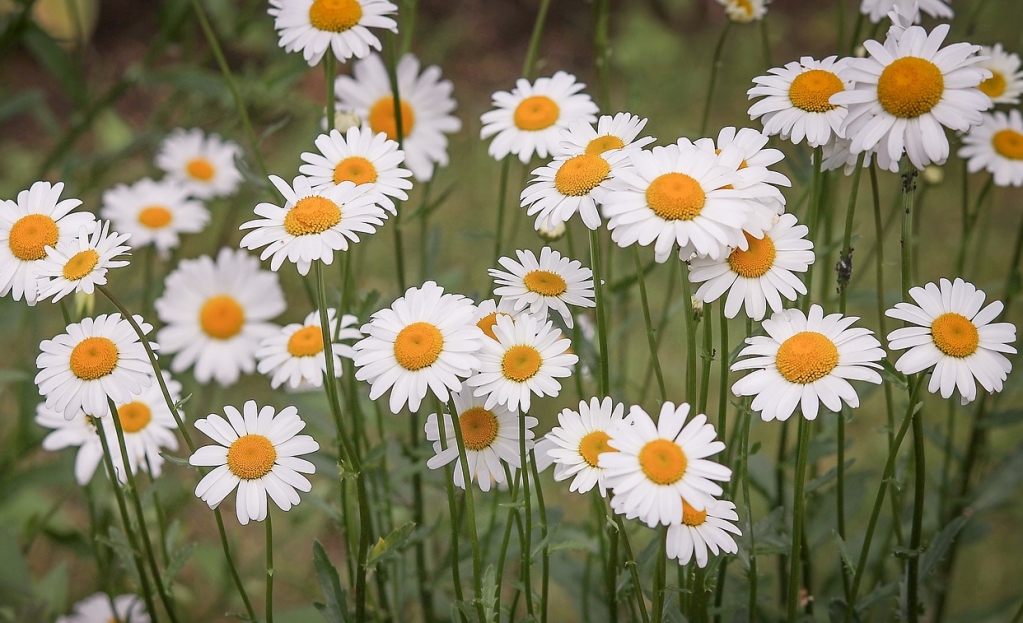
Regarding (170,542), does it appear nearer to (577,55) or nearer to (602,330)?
(602,330)

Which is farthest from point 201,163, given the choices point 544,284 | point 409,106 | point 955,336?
point 955,336

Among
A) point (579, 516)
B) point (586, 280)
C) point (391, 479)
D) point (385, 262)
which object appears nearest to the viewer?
point (586, 280)

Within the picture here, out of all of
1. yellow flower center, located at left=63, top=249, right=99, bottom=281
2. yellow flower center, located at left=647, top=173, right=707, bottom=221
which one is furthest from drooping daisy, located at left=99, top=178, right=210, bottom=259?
yellow flower center, located at left=647, top=173, right=707, bottom=221

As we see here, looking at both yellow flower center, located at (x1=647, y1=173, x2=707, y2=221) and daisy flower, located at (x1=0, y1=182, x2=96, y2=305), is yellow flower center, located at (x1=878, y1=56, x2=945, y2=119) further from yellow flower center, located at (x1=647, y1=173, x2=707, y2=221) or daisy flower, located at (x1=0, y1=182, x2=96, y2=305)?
daisy flower, located at (x1=0, y1=182, x2=96, y2=305)

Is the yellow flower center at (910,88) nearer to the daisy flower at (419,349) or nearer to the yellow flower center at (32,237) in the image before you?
the daisy flower at (419,349)

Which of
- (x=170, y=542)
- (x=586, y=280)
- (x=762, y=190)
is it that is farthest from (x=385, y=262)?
(x=762, y=190)

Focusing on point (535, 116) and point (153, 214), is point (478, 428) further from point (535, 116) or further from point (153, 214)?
point (153, 214)
